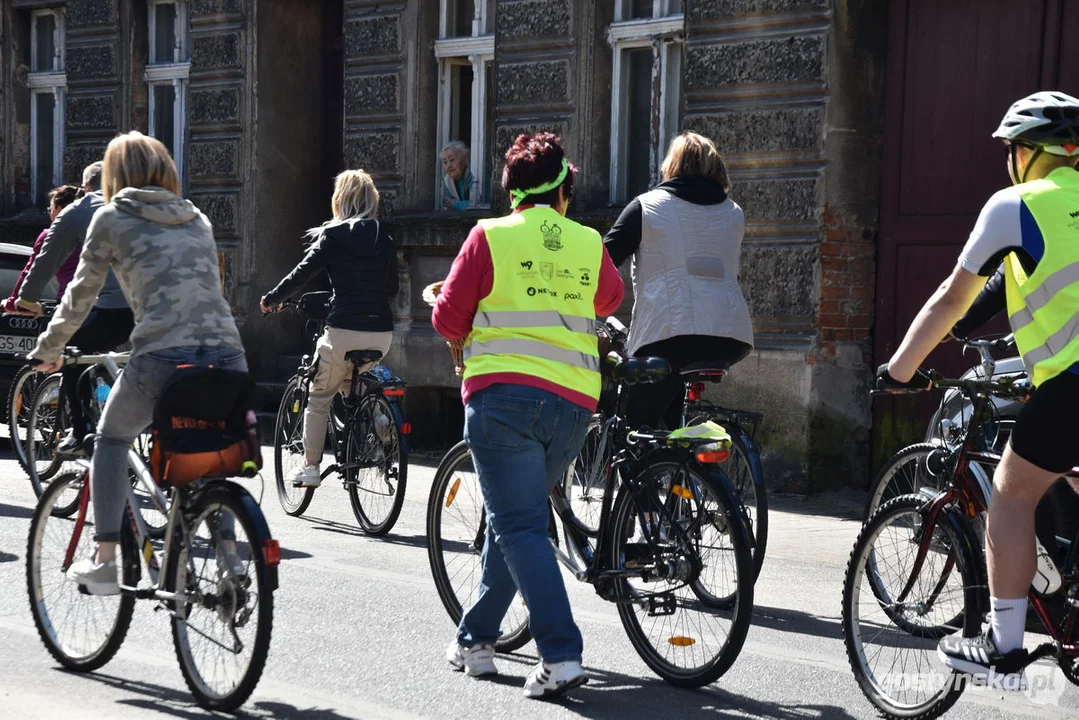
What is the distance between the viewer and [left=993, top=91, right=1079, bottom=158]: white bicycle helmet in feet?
15.4

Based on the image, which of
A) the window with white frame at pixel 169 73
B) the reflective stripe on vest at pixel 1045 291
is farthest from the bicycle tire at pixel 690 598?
the window with white frame at pixel 169 73

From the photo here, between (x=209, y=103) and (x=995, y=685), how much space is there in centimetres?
1250

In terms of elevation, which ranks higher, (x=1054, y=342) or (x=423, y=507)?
(x=1054, y=342)

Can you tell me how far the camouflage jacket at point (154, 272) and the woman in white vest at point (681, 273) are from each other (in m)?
2.06

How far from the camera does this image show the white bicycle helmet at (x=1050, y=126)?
4688 millimetres

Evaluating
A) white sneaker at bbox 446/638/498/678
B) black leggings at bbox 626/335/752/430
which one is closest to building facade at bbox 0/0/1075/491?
black leggings at bbox 626/335/752/430

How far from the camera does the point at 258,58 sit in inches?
606

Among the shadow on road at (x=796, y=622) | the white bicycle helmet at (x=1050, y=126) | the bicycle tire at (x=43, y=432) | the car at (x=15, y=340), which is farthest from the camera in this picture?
the car at (x=15, y=340)

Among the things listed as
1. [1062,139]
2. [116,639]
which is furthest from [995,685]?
[116,639]

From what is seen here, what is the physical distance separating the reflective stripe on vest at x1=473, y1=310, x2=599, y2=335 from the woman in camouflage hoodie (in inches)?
31.1

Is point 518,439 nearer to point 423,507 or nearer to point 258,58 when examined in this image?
point 423,507

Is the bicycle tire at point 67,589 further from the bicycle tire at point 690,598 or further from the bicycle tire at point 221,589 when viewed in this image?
the bicycle tire at point 690,598

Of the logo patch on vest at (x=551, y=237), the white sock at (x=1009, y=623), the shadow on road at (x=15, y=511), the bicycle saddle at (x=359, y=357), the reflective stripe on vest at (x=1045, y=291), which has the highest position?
the logo patch on vest at (x=551, y=237)

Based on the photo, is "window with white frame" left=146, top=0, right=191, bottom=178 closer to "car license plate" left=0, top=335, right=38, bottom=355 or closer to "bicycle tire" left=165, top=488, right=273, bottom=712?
"car license plate" left=0, top=335, right=38, bottom=355
